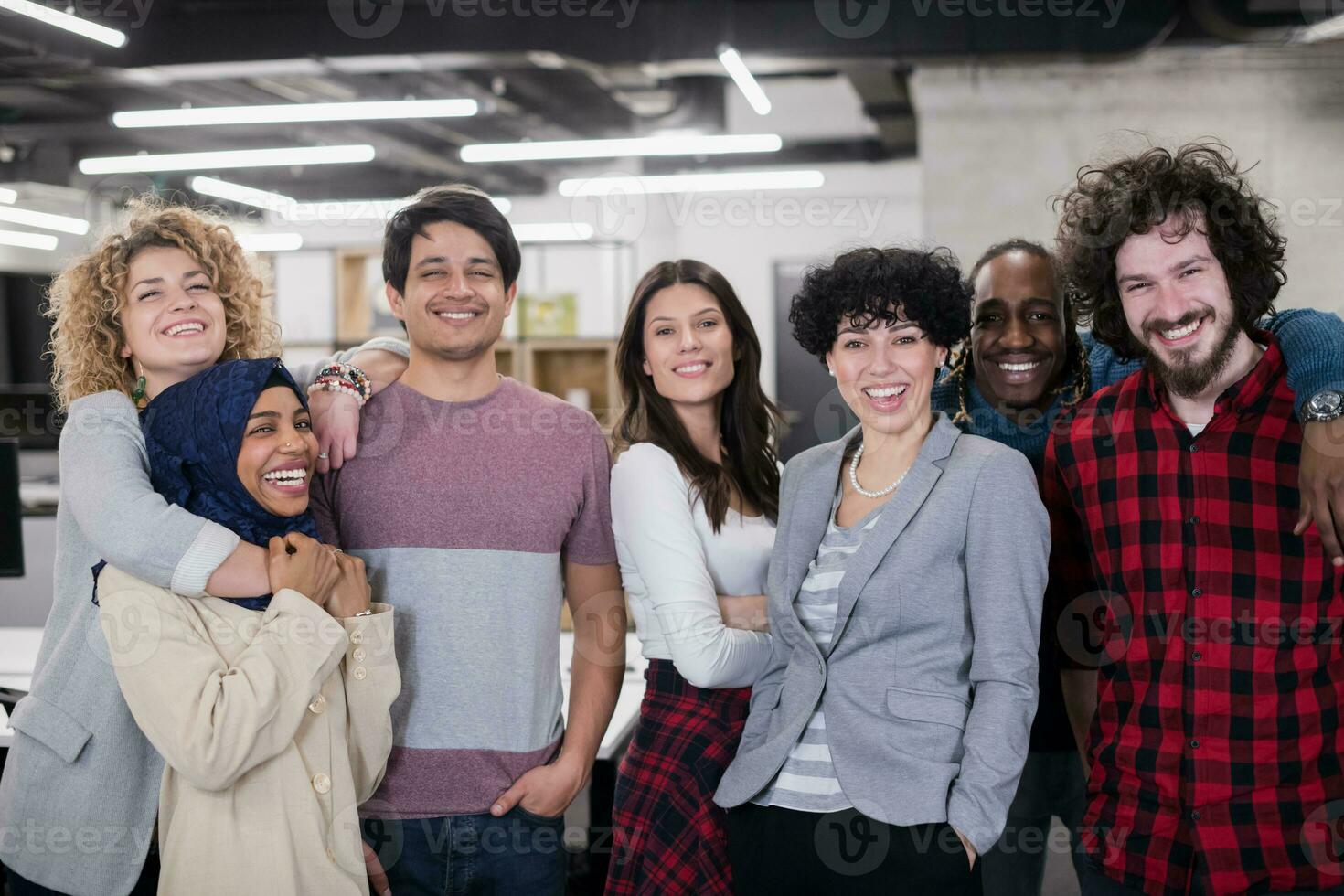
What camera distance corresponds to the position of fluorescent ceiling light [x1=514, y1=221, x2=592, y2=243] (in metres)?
9.91

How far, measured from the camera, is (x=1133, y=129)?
666cm

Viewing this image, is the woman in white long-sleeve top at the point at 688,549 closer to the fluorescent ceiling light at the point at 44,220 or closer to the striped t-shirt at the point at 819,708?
the striped t-shirt at the point at 819,708

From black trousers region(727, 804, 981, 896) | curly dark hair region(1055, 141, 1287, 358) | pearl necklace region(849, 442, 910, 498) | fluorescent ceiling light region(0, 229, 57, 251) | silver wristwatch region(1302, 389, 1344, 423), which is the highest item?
fluorescent ceiling light region(0, 229, 57, 251)

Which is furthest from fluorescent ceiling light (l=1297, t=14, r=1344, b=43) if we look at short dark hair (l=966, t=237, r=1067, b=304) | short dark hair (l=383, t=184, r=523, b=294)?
short dark hair (l=383, t=184, r=523, b=294)

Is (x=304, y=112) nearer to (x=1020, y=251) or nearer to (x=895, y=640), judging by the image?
(x=1020, y=251)

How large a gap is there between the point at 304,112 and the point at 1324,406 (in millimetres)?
6508

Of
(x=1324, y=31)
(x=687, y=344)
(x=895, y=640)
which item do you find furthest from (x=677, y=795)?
(x=1324, y=31)

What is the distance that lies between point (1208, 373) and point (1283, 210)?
5.79 meters

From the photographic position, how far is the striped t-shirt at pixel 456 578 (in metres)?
1.95

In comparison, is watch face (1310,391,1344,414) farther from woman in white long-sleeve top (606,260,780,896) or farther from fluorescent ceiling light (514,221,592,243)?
fluorescent ceiling light (514,221,592,243)

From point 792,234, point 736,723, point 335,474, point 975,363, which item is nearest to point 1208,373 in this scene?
point 975,363

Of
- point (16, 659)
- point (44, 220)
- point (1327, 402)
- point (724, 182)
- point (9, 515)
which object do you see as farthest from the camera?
point (44, 220)

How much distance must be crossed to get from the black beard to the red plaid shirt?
5 centimetres

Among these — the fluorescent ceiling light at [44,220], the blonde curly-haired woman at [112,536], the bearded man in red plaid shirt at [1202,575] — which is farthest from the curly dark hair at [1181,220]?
the fluorescent ceiling light at [44,220]
